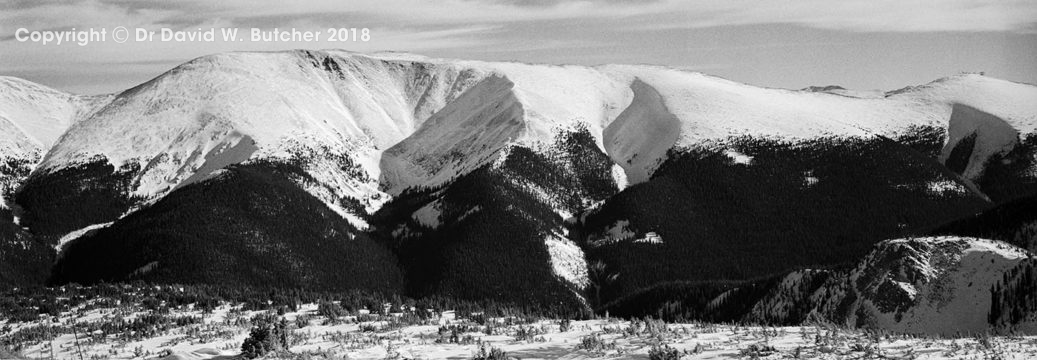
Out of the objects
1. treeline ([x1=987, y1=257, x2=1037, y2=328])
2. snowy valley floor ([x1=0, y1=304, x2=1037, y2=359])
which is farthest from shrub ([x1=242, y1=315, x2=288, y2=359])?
treeline ([x1=987, y1=257, x2=1037, y2=328])

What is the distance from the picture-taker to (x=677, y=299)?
18575cm

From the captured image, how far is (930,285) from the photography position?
104 metres

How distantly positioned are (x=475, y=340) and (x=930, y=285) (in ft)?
207

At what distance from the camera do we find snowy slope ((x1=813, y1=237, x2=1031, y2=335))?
99938 millimetres

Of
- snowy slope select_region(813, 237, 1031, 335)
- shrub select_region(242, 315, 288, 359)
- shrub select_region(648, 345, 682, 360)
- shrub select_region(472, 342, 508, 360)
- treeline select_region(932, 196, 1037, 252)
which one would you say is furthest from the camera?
treeline select_region(932, 196, 1037, 252)

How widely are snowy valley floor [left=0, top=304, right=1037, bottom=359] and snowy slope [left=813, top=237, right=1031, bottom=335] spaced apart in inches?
1990

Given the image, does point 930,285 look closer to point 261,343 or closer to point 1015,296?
point 1015,296

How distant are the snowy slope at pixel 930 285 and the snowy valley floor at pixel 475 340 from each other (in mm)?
50546

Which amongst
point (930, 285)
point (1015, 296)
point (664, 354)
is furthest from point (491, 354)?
point (930, 285)

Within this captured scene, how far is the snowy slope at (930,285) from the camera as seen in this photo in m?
99.9

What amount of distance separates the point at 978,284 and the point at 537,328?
189ft

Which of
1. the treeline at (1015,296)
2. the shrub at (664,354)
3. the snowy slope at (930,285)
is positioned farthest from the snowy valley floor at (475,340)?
the snowy slope at (930,285)

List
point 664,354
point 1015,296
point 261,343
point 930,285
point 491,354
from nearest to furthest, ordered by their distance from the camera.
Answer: point 664,354, point 491,354, point 261,343, point 1015,296, point 930,285

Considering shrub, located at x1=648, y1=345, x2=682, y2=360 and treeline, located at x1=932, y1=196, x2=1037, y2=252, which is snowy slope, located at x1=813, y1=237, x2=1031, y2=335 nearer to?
treeline, located at x1=932, y1=196, x2=1037, y2=252
